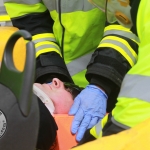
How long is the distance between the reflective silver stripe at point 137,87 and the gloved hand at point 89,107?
15.6 inches

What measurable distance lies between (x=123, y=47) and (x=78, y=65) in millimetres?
254

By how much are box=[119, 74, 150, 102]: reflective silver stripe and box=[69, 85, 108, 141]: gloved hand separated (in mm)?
397

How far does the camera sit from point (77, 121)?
111 centimetres

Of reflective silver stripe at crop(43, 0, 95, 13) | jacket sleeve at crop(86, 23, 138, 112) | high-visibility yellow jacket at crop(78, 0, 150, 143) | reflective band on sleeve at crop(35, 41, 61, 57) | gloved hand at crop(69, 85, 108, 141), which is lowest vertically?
gloved hand at crop(69, 85, 108, 141)

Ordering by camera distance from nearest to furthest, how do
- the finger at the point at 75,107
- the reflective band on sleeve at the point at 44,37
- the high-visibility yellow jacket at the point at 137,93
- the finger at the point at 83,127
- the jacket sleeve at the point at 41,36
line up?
the high-visibility yellow jacket at the point at 137,93 → the finger at the point at 83,127 → the finger at the point at 75,107 → the jacket sleeve at the point at 41,36 → the reflective band on sleeve at the point at 44,37

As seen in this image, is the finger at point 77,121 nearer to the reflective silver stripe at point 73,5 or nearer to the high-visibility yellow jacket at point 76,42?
the high-visibility yellow jacket at point 76,42

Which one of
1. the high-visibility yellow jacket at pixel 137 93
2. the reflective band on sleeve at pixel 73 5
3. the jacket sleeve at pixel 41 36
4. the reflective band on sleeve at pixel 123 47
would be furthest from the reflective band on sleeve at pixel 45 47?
the high-visibility yellow jacket at pixel 137 93

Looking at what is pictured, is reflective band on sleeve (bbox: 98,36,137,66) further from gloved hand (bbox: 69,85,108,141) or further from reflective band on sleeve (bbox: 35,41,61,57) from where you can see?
reflective band on sleeve (bbox: 35,41,61,57)

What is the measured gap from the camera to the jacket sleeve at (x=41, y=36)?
1.32 meters

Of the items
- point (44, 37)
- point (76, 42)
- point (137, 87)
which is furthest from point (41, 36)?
point (137, 87)

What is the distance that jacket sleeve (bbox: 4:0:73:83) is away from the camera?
4.33ft

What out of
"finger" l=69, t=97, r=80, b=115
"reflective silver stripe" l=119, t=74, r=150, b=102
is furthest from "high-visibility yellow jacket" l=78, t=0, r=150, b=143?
"finger" l=69, t=97, r=80, b=115

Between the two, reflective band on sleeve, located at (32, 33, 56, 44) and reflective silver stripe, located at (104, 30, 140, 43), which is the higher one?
reflective silver stripe, located at (104, 30, 140, 43)

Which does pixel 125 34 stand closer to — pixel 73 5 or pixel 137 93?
pixel 73 5
